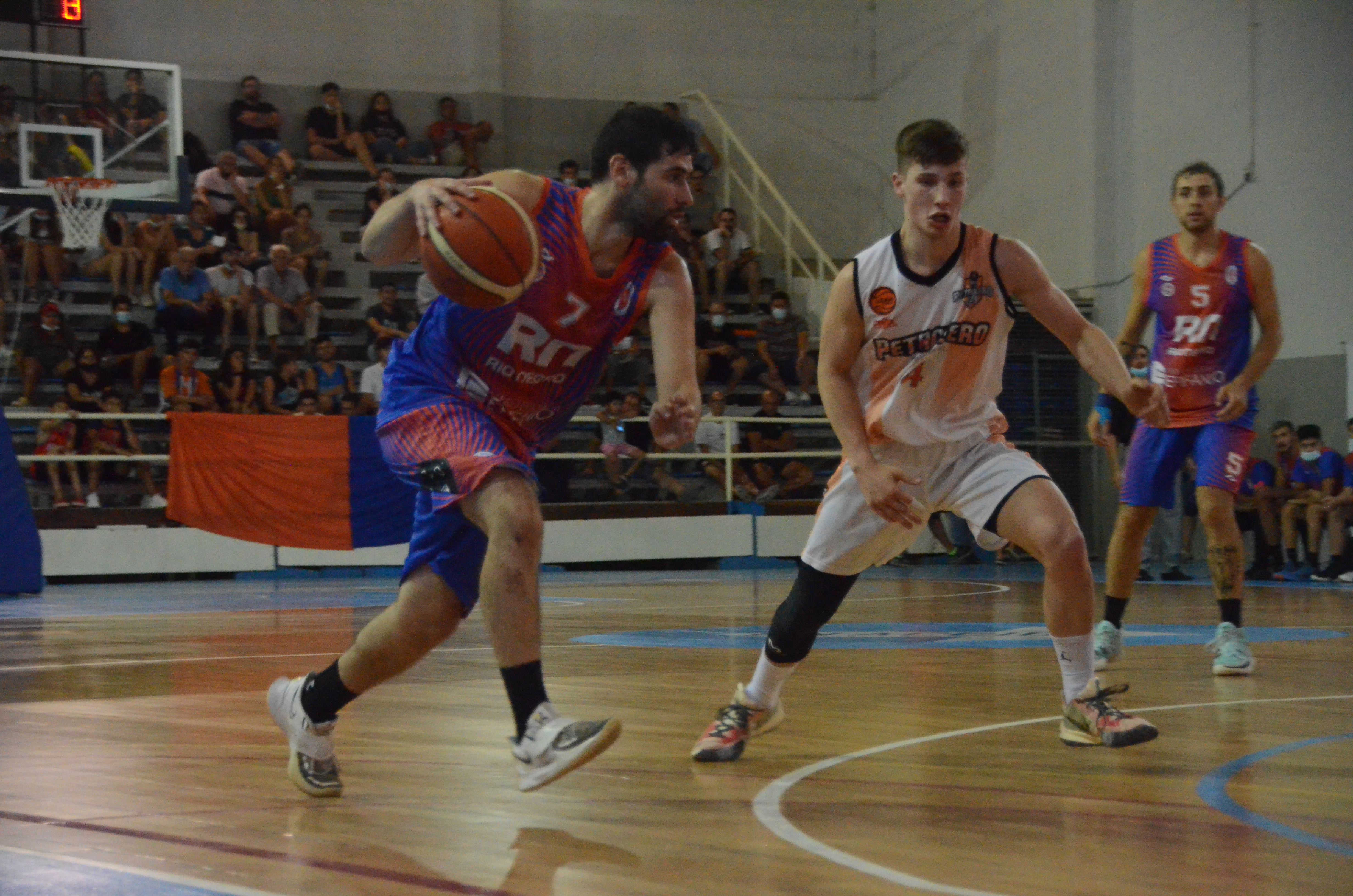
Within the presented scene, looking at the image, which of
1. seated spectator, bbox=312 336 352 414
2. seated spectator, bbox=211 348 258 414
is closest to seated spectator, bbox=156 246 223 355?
seated spectator, bbox=211 348 258 414

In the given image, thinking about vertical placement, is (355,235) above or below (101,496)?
above

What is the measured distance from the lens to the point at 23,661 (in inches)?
290

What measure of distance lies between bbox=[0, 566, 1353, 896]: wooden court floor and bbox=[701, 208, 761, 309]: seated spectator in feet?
42.2

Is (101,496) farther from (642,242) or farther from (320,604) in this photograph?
(642,242)

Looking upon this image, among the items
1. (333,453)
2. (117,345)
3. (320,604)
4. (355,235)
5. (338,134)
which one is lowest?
(320,604)

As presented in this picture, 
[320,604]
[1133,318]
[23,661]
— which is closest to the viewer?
[1133,318]

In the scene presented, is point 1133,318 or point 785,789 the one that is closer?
point 785,789

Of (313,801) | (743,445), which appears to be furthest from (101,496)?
(313,801)

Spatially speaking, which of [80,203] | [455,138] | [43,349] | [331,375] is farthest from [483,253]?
[455,138]

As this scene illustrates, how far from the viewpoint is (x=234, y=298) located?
677 inches

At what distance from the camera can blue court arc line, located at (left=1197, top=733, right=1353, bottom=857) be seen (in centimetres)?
302

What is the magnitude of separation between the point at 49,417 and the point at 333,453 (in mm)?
2590

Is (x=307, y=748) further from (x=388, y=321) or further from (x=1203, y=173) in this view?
(x=388, y=321)

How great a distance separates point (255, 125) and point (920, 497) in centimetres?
1731
